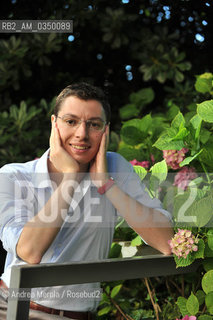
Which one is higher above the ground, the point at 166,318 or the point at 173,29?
the point at 173,29

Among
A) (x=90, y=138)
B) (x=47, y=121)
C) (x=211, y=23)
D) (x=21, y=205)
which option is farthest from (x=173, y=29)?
(x=21, y=205)

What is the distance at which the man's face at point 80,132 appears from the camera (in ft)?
5.22

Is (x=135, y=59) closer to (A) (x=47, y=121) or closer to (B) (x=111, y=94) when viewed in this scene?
(B) (x=111, y=94)

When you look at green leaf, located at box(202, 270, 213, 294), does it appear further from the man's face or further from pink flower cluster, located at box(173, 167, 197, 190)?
the man's face

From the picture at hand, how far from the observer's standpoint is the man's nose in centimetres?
157

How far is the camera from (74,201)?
68.2 inches

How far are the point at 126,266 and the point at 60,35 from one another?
203 cm

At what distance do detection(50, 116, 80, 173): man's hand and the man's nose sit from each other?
0.08 metres

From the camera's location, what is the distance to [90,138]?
1.60 m

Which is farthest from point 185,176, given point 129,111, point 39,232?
point 129,111

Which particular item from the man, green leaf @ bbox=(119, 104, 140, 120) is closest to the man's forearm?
the man

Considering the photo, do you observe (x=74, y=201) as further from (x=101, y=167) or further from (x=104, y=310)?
(x=104, y=310)

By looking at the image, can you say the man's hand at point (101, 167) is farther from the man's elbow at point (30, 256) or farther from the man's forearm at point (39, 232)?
the man's elbow at point (30, 256)

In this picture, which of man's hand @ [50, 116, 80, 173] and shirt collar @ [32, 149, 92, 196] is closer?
man's hand @ [50, 116, 80, 173]
